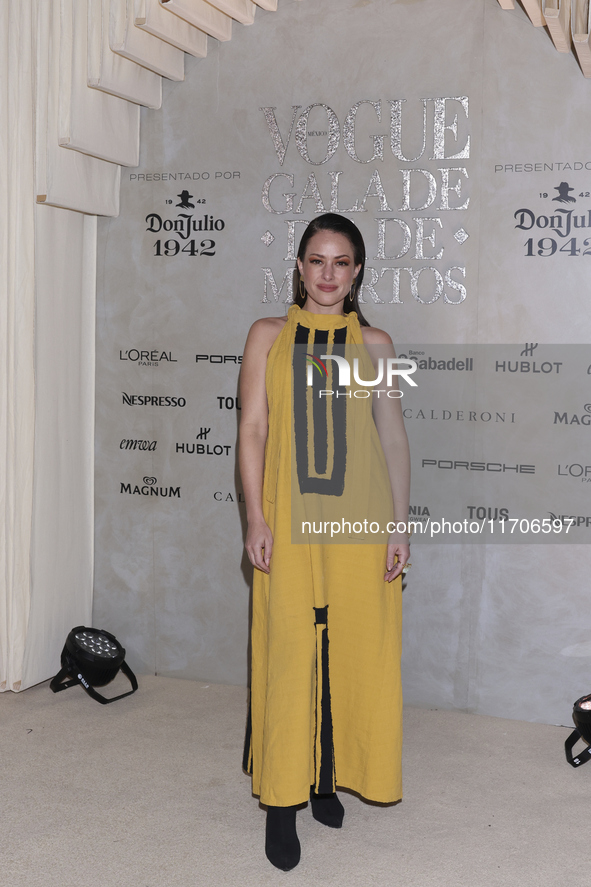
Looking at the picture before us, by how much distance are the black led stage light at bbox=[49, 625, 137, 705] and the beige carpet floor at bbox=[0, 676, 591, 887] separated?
0.08 m

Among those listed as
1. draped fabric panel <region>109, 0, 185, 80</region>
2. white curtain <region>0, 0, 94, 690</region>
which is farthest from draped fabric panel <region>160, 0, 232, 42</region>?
white curtain <region>0, 0, 94, 690</region>

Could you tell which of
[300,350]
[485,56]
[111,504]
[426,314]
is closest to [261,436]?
[300,350]

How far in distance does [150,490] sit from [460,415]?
54.8 inches

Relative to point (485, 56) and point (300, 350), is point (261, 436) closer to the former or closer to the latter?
point (300, 350)

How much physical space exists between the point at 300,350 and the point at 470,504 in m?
1.24

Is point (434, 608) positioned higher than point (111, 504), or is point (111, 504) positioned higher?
point (111, 504)

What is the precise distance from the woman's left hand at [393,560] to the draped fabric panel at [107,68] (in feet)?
6.90

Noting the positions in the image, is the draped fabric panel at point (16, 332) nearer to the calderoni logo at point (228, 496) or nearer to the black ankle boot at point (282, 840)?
the calderoni logo at point (228, 496)

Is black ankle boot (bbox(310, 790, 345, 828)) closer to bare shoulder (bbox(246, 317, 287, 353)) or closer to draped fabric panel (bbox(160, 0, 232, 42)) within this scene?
bare shoulder (bbox(246, 317, 287, 353))

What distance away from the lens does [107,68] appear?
321 centimetres

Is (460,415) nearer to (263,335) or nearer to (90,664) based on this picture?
(263,335)

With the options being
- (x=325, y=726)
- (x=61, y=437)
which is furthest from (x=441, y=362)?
(x=61, y=437)

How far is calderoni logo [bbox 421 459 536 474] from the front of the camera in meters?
3.24

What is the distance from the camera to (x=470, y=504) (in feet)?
10.9
